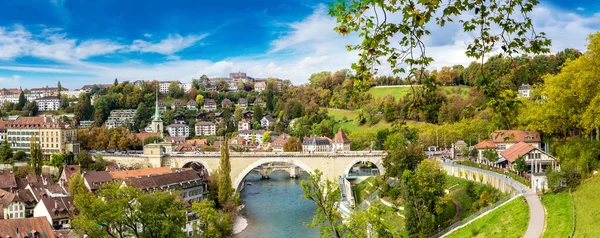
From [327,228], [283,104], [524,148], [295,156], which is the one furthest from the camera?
[283,104]

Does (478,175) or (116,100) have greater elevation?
(116,100)

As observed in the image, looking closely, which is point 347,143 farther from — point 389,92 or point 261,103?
point 261,103

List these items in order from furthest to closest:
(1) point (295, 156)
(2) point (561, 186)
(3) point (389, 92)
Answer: (3) point (389, 92), (1) point (295, 156), (2) point (561, 186)

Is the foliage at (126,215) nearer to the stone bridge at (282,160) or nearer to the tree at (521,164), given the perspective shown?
the tree at (521,164)

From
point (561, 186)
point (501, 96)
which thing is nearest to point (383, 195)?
point (561, 186)

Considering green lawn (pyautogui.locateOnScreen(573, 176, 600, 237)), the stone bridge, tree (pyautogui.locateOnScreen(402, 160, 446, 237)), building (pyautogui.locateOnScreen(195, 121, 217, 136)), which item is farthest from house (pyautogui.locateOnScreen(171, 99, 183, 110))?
green lawn (pyautogui.locateOnScreen(573, 176, 600, 237))

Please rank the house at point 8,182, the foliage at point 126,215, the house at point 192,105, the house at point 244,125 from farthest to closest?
1. the house at point 192,105
2. the house at point 244,125
3. the house at point 8,182
4. the foliage at point 126,215

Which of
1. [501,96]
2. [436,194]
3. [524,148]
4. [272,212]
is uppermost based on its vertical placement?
[501,96]

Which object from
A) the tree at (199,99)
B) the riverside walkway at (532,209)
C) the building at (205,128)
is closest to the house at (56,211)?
the riverside walkway at (532,209)
